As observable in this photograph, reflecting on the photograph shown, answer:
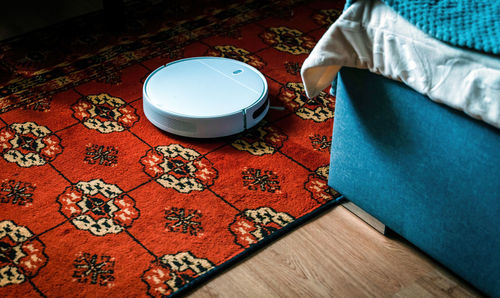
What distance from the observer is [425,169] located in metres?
1.12

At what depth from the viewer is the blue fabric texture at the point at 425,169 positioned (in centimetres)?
102

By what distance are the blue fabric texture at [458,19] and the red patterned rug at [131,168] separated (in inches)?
22.2

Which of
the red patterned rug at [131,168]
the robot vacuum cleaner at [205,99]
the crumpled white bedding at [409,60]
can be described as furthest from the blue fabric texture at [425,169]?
the robot vacuum cleaner at [205,99]

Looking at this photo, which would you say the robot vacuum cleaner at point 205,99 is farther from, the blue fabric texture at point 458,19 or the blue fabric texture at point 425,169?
the blue fabric texture at point 458,19

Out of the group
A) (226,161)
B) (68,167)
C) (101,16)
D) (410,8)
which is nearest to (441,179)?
(410,8)

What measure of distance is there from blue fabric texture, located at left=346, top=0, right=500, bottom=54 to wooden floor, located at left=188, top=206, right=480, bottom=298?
0.53 metres

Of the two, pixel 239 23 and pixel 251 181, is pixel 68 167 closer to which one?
pixel 251 181

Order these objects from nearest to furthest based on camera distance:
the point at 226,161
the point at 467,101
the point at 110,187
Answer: the point at 467,101 → the point at 110,187 → the point at 226,161

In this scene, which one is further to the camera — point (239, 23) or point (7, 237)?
point (239, 23)

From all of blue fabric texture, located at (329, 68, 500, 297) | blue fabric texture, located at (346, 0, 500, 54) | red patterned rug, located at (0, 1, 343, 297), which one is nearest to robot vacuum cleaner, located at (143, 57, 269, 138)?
red patterned rug, located at (0, 1, 343, 297)

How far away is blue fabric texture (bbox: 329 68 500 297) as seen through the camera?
1.02 metres

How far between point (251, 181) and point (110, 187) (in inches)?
15.1

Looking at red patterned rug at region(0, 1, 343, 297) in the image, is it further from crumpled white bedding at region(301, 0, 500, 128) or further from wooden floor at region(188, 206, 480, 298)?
crumpled white bedding at region(301, 0, 500, 128)

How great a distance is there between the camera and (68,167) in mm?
1495
